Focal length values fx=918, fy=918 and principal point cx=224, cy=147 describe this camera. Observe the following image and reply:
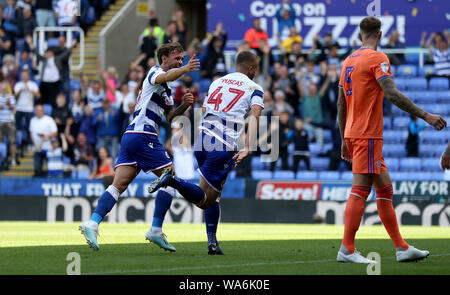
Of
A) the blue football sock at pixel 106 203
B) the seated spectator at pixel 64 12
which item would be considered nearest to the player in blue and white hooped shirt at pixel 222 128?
the blue football sock at pixel 106 203

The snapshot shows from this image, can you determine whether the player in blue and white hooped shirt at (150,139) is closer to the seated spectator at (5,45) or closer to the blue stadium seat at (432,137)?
the blue stadium seat at (432,137)

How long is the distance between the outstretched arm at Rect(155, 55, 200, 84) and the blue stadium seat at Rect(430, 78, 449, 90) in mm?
14584

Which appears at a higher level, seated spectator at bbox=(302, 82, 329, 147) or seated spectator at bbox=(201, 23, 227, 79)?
seated spectator at bbox=(201, 23, 227, 79)

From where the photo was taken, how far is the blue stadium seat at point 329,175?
21.2 m

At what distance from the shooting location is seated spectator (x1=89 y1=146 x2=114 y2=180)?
2192 centimetres

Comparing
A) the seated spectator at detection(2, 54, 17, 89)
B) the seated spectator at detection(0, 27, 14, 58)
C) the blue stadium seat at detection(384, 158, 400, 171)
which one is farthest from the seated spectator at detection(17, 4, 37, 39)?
the blue stadium seat at detection(384, 158, 400, 171)

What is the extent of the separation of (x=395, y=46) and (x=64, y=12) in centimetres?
970

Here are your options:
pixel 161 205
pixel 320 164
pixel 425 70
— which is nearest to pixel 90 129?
pixel 320 164

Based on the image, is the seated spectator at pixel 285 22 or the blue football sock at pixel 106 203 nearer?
the blue football sock at pixel 106 203

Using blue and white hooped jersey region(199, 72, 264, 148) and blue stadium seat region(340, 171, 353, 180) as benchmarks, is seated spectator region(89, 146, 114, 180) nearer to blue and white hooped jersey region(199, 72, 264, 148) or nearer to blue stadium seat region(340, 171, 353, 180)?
blue stadium seat region(340, 171, 353, 180)

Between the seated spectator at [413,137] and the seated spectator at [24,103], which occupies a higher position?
the seated spectator at [24,103]

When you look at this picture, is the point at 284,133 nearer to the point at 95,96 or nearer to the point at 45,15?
the point at 95,96

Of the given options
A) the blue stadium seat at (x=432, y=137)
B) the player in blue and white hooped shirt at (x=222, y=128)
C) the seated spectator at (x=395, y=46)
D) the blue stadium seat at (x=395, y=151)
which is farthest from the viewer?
the seated spectator at (x=395, y=46)

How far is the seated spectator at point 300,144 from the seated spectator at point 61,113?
236 inches
